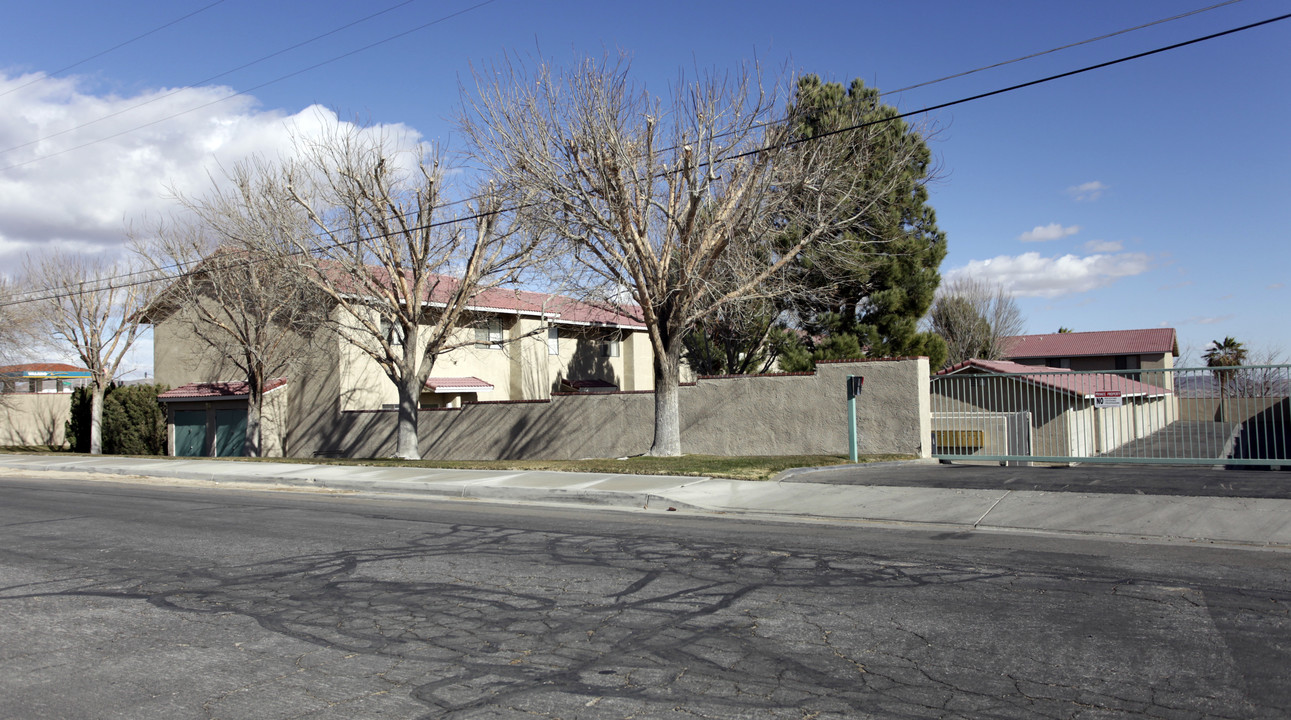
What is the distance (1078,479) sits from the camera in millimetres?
13664

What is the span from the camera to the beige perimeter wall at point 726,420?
19.1 m

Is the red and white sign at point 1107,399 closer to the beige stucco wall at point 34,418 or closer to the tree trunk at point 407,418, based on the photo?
the tree trunk at point 407,418

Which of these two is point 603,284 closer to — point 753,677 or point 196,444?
point 753,677

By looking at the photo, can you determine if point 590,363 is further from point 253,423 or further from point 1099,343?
point 1099,343

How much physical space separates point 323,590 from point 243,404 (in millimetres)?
27812

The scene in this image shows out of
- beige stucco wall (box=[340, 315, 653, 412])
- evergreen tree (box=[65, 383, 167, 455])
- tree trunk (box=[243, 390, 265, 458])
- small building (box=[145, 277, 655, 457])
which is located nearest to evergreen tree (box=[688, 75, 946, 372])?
small building (box=[145, 277, 655, 457])

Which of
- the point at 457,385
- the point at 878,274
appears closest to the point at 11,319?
the point at 457,385

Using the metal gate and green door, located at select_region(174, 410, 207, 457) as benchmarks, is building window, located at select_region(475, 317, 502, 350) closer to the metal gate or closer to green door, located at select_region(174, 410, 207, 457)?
green door, located at select_region(174, 410, 207, 457)

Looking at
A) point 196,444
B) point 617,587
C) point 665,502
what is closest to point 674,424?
point 665,502

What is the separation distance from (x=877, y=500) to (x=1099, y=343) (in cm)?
6133

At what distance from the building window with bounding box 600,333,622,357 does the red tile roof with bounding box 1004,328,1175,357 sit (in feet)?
116

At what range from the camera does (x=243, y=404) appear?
32.4 metres

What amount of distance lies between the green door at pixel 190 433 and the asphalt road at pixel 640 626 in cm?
2577

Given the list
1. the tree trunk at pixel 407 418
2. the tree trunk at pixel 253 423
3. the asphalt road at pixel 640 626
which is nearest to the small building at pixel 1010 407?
the asphalt road at pixel 640 626
